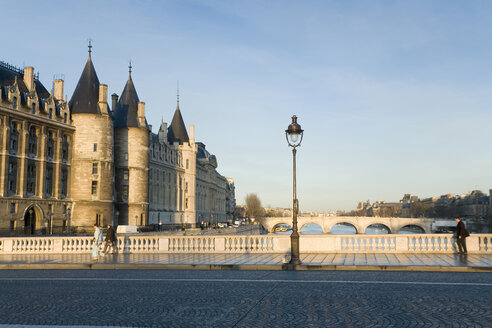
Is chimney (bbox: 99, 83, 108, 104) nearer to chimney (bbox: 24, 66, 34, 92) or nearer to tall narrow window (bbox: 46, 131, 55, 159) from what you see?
tall narrow window (bbox: 46, 131, 55, 159)

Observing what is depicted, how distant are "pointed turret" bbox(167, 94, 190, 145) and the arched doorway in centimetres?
4292

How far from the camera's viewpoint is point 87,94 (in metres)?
63.3

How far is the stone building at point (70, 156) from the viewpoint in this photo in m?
53.8

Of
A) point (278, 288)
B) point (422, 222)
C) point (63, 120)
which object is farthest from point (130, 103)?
point (422, 222)

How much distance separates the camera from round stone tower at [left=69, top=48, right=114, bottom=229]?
61.9 metres

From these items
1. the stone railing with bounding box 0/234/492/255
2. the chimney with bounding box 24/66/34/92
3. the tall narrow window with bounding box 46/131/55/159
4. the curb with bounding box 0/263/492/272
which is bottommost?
the curb with bounding box 0/263/492/272

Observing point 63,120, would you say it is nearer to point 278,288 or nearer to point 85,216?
point 85,216

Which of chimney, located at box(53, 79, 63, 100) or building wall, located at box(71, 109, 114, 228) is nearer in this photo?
building wall, located at box(71, 109, 114, 228)

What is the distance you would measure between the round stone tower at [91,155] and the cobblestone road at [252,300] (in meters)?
48.0

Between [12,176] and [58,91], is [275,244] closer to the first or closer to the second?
[12,176]

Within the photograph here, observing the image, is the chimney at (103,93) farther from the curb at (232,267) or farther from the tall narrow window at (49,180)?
the curb at (232,267)

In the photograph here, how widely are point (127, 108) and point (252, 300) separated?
210 feet

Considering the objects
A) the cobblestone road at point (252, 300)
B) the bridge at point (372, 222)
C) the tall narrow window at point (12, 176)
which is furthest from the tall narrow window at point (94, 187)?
the bridge at point (372, 222)

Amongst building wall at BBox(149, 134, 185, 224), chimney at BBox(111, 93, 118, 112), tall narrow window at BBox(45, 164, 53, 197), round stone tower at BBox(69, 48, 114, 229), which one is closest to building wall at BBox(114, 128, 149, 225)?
round stone tower at BBox(69, 48, 114, 229)
